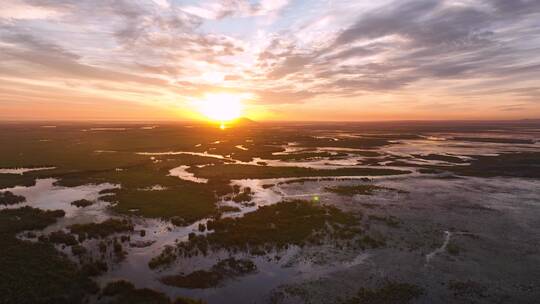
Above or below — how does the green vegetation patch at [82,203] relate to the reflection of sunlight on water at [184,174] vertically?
below

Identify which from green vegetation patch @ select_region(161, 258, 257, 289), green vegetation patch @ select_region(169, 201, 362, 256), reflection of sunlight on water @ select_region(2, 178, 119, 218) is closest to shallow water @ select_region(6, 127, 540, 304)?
reflection of sunlight on water @ select_region(2, 178, 119, 218)

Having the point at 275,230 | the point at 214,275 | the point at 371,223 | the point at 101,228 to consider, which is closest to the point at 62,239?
the point at 101,228

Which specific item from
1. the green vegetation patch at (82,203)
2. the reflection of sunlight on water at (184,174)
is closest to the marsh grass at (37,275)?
the green vegetation patch at (82,203)

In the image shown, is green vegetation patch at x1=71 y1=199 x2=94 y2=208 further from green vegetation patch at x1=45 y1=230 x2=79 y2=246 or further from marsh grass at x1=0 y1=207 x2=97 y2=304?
green vegetation patch at x1=45 y1=230 x2=79 y2=246

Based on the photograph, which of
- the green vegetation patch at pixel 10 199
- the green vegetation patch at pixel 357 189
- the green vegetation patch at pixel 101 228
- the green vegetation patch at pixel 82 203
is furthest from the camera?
the green vegetation patch at pixel 357 189

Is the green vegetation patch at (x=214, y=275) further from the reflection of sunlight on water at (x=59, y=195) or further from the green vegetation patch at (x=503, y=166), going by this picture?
the green vegetation patch at (x=503, y=166)

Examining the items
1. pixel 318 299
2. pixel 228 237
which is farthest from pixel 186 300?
pixel 228 237

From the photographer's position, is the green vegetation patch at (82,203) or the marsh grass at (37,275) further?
the green vegetation patch at (82,203)
